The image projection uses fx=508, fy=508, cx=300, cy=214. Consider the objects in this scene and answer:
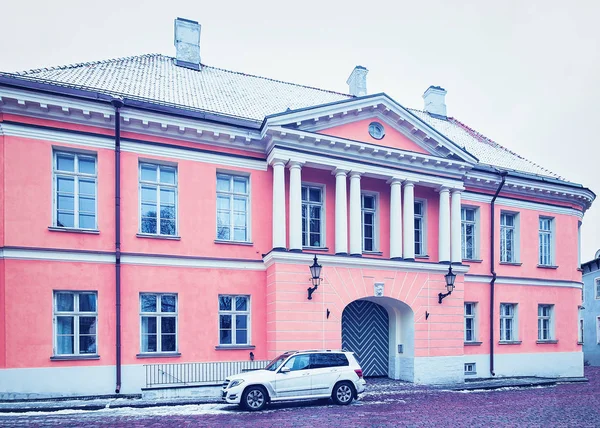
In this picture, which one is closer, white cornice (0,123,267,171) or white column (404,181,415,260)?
white cornice (0,123,267,171)

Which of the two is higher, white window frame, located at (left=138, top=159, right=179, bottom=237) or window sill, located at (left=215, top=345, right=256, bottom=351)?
white window frame, located at (left=138, top=159, right=179, bottom=237)

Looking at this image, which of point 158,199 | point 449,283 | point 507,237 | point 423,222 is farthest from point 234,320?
point 507,237

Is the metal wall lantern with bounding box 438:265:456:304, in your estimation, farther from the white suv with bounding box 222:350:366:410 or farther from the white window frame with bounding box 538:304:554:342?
the white window frame with bounding box 538:304:554:342

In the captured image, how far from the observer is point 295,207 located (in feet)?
57.9

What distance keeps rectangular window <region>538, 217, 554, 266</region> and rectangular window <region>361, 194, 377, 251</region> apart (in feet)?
30.9

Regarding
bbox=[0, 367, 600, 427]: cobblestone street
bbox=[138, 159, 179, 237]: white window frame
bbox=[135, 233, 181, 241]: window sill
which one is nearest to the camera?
bbox=[0, 367, 600, 427]: cobblestone street

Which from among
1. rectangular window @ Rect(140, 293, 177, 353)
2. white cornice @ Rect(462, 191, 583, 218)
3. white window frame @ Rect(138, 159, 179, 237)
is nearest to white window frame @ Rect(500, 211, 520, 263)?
white cornice @ Rect(462, 191, 583, 218)

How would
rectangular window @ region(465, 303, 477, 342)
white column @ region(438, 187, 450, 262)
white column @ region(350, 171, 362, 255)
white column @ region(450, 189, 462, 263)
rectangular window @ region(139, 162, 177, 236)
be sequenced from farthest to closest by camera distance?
rectangular window @ region(465, 303, 477, 342), white column @ region(450, 189, 462, 263), white column @ region(438, 187, 450, 262), white column @ region(350, 171, 362, 255), rectangular window @ region(139, 162, 177, 236)

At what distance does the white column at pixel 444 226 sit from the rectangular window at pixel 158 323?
10597mm

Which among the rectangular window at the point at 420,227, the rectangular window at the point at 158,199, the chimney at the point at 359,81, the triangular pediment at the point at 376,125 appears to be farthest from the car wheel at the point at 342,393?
the chimney at the point at 359,81

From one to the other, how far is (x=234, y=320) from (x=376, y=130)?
889 cm

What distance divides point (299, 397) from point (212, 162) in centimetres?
837

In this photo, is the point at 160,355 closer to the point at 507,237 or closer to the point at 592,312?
the point at 507,237

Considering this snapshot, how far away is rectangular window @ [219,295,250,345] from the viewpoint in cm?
1738
